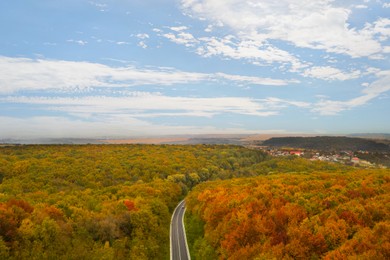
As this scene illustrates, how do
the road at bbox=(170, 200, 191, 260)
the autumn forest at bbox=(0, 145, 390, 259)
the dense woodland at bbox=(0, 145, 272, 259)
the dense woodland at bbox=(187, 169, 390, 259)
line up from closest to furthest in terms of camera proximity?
the dense woodland at bbox=(187, 169, 390, 259), the autumn forest at bbox=(0, 145, 390, 259), the dense woodland at bbox=(0, 145, 272, 259), the road at bbox=(170, 200, 191, 260)

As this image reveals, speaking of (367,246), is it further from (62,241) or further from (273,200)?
(62,241)

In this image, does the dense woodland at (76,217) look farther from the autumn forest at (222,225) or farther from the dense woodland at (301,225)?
the dense woodland at (301,225)

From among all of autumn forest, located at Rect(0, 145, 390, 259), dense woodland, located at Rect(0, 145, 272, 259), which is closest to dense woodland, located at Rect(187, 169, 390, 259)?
autumn forest, located at Rect(0, 145, 390, 259)

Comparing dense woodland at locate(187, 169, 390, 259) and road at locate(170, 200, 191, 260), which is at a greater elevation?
dense woodland at locate(187, 169, 390, 259)

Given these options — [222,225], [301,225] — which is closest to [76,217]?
[222,225]

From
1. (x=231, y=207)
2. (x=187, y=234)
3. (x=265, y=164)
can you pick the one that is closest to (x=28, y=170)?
(x=187, y=234)

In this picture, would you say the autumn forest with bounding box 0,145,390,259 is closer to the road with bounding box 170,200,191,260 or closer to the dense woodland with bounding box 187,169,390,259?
the dense woodland with bounding box 187,169,390,259

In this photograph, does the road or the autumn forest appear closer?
the autumn forest
